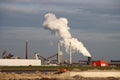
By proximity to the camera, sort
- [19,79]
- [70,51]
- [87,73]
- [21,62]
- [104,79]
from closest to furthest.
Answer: [19,79]
[104,79]
[87,73]
[21,62]
[70,51]

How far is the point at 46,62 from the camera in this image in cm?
19575

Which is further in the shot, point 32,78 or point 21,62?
point 21,62

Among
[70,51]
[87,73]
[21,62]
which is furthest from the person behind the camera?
[70,51]

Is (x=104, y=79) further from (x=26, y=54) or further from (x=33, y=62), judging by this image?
(x=26, y=54)

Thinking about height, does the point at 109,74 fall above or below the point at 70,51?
below

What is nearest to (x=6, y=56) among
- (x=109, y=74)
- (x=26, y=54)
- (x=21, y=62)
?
(x=26, y=54)

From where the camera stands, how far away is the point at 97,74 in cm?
8406

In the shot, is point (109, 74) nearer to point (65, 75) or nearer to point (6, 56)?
point (65, 75)

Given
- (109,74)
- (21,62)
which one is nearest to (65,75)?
(109,74)

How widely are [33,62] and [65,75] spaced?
9267 cm

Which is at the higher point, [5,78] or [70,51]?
[70,51]

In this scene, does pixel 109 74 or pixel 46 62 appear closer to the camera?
pixel 109 74

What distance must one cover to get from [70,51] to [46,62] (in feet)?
54.8

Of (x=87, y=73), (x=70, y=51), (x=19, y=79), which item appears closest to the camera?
(x=19, y=79)
